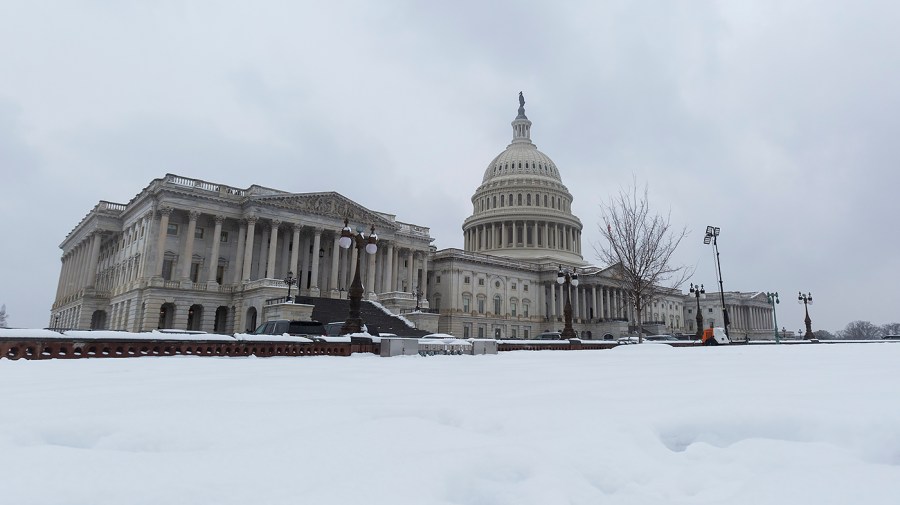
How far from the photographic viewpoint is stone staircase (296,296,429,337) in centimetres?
4509

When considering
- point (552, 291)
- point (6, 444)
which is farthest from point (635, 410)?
point (552, 291)

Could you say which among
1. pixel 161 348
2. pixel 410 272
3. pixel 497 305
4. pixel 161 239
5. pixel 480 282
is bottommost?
pixel 161 348

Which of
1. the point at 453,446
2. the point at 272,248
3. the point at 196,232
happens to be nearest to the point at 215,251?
the point at 196,232

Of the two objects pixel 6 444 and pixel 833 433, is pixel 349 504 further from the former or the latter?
pixel 833 433

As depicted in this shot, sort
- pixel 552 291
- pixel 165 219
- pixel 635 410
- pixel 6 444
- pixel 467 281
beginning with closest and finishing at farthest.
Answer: pixel 6 444, pixel 635 410, pixel 165 219, pixel 467 281, pixel 552 291

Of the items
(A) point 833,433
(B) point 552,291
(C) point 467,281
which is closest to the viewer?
(A) point 833,433

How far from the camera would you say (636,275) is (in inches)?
1558

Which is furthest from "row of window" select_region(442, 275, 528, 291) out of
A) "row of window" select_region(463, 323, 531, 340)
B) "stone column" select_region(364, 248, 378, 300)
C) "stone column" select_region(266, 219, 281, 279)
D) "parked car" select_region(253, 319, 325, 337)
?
"parked car" select_region(253, 319, 325, 337)

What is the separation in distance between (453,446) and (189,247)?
2036 inches

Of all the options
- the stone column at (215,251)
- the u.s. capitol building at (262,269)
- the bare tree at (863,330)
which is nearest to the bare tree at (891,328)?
the bare tree at (863,330)

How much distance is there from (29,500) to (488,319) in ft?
253

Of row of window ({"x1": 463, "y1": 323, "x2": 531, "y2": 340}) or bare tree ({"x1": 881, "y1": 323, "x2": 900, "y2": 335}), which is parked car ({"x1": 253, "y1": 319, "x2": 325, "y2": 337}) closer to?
row of window ({"x1": 463, "y1": 323, "x2": 531, "y2": 340})

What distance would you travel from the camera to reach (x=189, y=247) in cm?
4953

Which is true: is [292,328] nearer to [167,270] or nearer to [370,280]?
[370,280]
